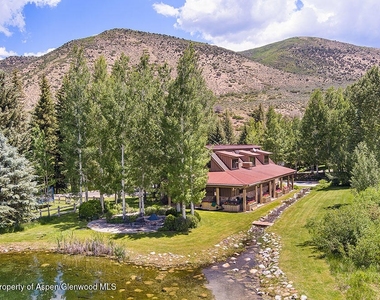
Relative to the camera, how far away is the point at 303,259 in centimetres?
1705

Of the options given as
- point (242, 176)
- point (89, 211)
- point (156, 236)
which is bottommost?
point (156, 236)

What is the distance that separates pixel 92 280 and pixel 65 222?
12263 millimetres

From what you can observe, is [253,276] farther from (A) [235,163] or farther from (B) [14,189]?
(A) [235,163]

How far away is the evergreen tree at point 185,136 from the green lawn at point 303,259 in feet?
23.4

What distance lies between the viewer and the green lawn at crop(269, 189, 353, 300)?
44.4 feet

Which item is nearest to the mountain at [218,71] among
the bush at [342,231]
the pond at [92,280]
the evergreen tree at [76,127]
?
the evergreen tree at [76,127]

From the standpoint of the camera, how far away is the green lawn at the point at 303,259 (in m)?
13.5

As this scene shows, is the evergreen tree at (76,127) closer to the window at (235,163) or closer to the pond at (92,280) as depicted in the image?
the pond at (92,280)

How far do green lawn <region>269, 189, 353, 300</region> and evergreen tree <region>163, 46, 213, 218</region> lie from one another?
281 inches

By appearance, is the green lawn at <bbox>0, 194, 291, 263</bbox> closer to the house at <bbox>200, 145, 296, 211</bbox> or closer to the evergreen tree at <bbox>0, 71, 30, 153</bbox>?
the house at <bbox>200, 145, 296, 211</bbox>

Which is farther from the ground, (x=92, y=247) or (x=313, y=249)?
(x=92, y=247)

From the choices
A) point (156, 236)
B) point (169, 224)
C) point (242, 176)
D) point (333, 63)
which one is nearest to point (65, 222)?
point (156, 236)

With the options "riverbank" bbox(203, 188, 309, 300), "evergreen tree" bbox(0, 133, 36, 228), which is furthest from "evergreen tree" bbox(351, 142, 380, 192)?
"evergreen tree" bbox(0, 133, 36, 228)

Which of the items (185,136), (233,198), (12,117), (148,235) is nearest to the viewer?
(148,235)
